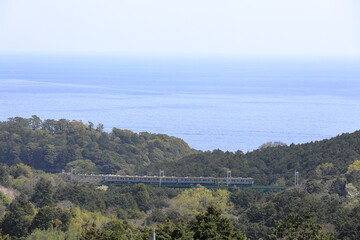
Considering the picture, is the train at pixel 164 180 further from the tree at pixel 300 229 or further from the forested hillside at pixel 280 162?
the tree at pixel 300 229

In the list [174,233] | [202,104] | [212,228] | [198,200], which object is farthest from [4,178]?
[202,104]

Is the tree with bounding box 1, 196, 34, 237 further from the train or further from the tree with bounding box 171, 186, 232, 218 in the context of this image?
the train

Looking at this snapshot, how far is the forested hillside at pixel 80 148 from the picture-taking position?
187 feet

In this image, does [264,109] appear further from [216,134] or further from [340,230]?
[340,230]

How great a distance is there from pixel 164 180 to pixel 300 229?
→ 24.9 metres

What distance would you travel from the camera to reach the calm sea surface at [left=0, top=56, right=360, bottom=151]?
82188 millimetres

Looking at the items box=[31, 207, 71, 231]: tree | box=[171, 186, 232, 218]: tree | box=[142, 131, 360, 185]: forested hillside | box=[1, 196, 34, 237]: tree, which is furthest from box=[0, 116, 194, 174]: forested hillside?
box=[31, 207, 71, 231]: tree

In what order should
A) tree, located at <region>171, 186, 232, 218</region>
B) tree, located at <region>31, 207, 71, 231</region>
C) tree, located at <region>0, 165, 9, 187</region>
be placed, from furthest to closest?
tree, located at <region>0, 165, 9, 187</region>, tree, located at <region>171, 186, 232, 218</region>, tree, located at <region>31, 207, 71, 231</region>

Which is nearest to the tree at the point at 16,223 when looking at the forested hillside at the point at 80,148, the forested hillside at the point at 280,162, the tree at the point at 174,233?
the tree at the point at 174,233

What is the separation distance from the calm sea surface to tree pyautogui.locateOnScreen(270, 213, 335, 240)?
162 ft

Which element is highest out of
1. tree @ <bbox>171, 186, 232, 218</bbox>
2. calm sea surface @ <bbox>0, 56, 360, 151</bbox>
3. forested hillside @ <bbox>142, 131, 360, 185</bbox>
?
calm sea surface @ <bbox>0, 56, 360, 151</bbox>

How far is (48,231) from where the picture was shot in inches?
1036

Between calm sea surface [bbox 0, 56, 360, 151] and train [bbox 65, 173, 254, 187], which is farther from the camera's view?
calm sea surface [bbox 0, 56, 360, 151]

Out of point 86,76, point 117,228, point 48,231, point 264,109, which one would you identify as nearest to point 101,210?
point 48,231
